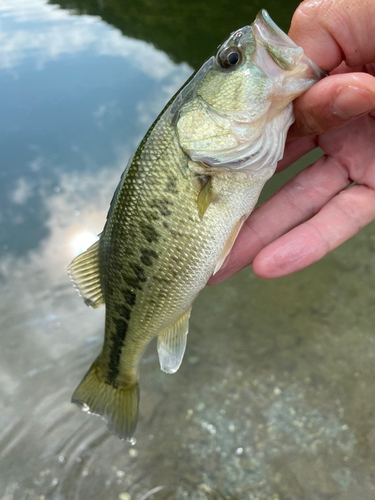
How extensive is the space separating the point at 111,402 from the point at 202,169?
1.47m

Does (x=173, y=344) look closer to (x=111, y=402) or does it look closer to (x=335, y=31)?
(x=111, y=402)

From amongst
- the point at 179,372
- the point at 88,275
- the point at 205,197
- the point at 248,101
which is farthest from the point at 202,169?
the point at 179,372

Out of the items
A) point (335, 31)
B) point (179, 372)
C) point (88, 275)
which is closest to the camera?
point (335, 31)

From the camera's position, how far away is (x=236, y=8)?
697 cm

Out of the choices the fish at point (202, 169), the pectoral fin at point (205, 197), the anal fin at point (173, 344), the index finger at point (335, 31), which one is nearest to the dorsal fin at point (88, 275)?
the fish at point (202, 169)

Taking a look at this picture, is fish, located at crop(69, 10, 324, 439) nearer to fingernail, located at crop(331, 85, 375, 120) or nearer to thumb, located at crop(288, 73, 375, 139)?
thumb, located at crop(288, 73, 375, 139)

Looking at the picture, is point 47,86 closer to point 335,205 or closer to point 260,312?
point 260,312

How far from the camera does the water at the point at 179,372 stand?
249 centimetres

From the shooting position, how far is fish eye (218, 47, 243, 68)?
150 centimetres

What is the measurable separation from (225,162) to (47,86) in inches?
198

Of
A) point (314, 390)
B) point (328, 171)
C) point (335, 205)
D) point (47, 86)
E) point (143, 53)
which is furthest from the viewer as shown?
point (143, 53)

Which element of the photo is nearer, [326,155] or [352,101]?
[352,101]

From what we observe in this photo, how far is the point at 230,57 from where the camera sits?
4.95 feet

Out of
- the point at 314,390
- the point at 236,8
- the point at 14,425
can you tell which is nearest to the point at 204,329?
the point at 314,390
